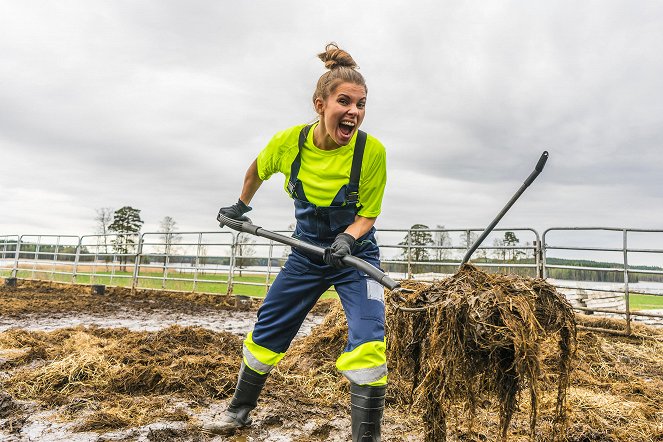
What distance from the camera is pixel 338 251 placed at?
2543mm

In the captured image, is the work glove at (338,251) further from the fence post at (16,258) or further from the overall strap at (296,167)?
the fence post at (16,258)

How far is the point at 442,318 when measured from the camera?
87.6 inches

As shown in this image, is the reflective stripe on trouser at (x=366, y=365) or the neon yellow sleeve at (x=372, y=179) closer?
the reflective stripe on trouser at (x=366, y=365)

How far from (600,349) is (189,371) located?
4.55m

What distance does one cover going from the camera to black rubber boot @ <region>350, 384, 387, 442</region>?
2.39 m

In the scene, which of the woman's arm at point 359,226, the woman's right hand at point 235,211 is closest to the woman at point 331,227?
the woman's arm at point 359,226

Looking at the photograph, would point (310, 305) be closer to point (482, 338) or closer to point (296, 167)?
point (296, 167)

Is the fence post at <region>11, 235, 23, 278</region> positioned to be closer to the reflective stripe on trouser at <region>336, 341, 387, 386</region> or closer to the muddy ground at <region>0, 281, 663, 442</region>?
the muddy ground at <region>0, 281, 663, 442</region>

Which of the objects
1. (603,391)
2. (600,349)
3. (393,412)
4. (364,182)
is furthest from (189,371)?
(600,349)

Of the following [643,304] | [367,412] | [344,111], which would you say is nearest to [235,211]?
[344,111]

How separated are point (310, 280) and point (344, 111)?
0.99 meters

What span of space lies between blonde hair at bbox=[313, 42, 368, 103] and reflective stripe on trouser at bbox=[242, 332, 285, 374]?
1.52 meters

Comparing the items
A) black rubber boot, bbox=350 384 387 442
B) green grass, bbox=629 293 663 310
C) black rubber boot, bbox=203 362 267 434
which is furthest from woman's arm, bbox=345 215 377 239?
green grass, bbox=629 293 663 310

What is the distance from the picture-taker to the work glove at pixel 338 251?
2.55 m
